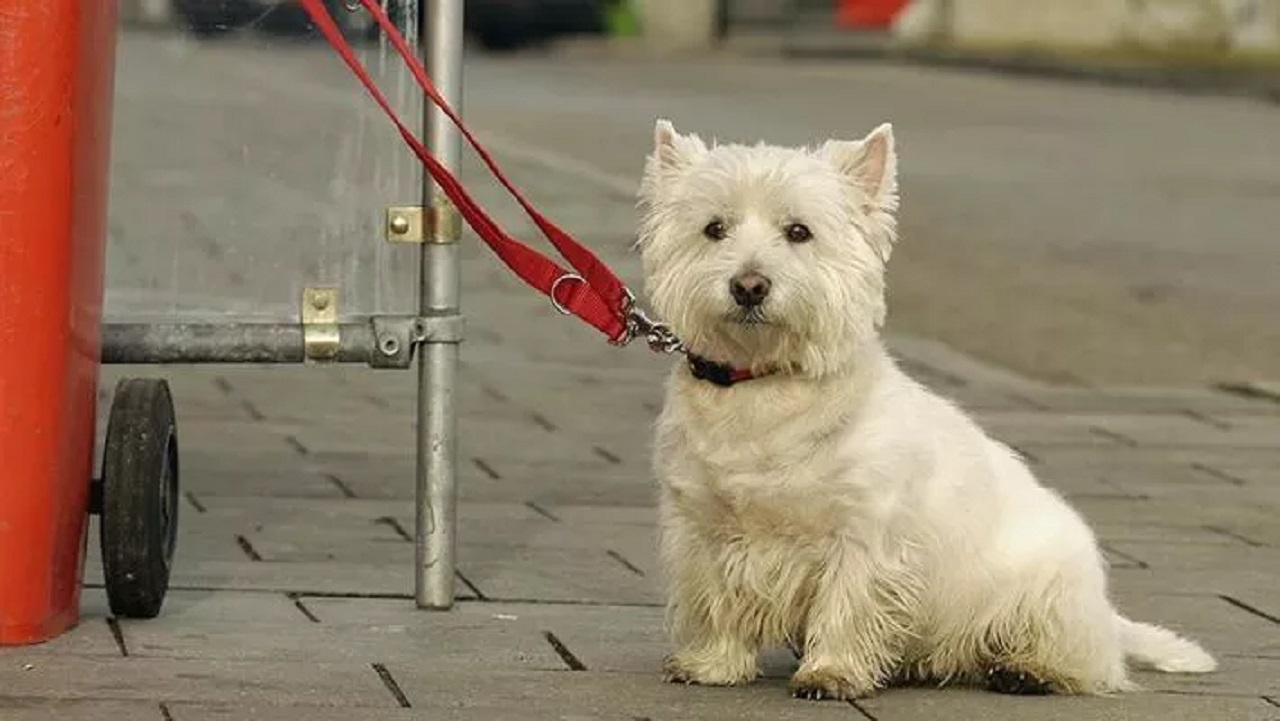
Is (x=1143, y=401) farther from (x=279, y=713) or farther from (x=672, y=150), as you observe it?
(x=279, y=713)

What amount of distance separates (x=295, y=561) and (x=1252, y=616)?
6.66 feet

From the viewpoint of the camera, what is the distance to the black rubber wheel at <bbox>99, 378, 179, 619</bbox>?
577cm

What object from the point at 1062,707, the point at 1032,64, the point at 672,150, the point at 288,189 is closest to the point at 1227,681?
the point at 1062,707

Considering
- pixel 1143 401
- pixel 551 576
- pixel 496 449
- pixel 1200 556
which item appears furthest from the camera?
pixel 1143 401

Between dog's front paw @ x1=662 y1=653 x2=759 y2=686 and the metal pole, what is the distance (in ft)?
2.54

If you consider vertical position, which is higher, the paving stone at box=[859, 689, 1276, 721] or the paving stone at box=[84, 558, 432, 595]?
the paving stone at box=[859, 689, 1276, 721]

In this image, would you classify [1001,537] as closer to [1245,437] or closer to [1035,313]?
[1245,437]

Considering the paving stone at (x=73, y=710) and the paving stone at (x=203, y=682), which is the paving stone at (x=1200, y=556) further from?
the paving stone at (x=73, y=710)

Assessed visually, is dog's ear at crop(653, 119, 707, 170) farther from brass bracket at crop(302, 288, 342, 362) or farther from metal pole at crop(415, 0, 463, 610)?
brass bracket at crop(302, 288, 342, 362)

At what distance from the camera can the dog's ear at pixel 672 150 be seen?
5301mm

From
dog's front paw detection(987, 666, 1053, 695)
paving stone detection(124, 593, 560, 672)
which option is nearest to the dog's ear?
paving stone detection(124, 593, 560, 672)

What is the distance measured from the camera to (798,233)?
17.0ft

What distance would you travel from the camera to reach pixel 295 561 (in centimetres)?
668

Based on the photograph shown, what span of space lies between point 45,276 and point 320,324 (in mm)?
748
